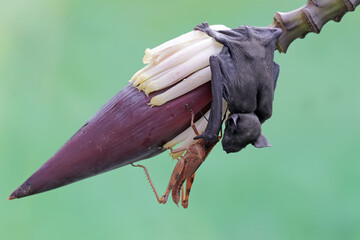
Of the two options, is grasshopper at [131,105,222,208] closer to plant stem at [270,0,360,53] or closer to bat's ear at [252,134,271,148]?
bat's ear at [252,134,271,148]

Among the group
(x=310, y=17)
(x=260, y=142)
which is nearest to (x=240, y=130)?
(x=260, y=142)

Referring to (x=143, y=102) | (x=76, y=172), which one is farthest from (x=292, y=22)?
(x=76, y=172)

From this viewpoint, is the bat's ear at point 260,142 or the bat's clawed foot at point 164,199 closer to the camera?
the bat's ear at point 260,142

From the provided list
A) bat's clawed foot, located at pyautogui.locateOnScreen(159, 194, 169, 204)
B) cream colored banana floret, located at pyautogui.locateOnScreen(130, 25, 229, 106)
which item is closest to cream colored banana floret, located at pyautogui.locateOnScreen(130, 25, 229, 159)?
cream colored banana floret, located at pyautogui.locateOnScreen(130, 25, 229, 106)

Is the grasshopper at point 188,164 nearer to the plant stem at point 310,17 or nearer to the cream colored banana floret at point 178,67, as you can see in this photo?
the cream colored banana floret at point 178,67

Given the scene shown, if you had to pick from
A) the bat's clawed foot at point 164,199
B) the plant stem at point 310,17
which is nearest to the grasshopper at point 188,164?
the bat's clawed foot at point 164,199

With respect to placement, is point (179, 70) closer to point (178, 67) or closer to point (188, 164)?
point (178, 67)
